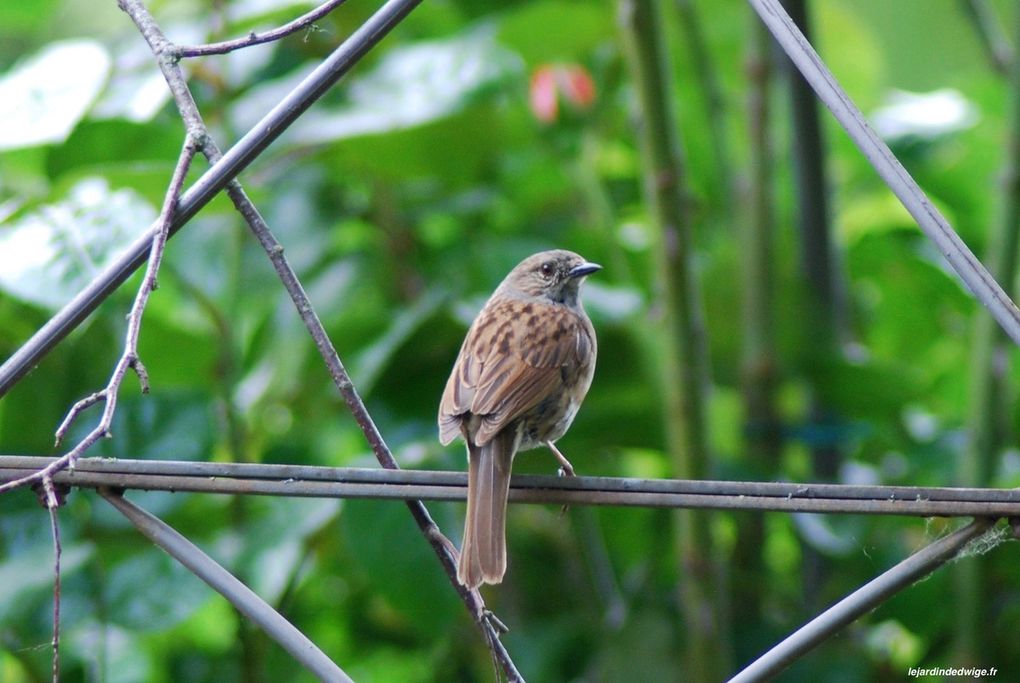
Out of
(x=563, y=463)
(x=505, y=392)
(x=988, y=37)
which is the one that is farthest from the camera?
(x=988, y=37)

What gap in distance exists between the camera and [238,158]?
58.2 inches

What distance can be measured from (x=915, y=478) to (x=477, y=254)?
1478 millimetres

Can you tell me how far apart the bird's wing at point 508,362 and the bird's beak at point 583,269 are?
14cm

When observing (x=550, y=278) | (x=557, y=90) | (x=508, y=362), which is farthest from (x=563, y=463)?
(x=557, y=90)

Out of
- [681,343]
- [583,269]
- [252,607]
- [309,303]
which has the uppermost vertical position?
[583,269]

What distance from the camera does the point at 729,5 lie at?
4402 millimetres

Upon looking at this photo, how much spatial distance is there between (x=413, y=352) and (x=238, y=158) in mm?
1871

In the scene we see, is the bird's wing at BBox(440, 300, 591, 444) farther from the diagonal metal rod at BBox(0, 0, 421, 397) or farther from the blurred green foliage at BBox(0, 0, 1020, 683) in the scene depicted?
the diagonal metal rod at BBox(0, 0, 421, 397)

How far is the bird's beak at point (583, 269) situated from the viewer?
3.33 meters

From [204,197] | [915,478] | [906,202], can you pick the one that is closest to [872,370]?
[915,478]

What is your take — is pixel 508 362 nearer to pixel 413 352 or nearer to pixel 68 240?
pixel 413 352

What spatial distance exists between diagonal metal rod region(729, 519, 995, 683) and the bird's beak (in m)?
2.03

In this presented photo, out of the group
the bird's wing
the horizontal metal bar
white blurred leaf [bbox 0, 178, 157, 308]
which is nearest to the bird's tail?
the bird's wing

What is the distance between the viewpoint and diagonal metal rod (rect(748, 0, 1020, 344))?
1.33m
